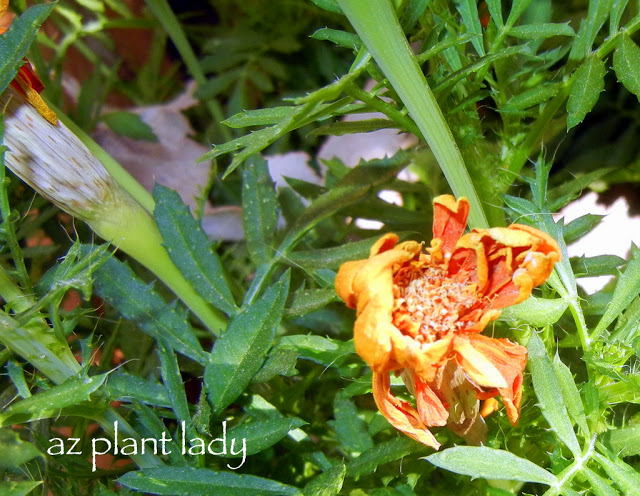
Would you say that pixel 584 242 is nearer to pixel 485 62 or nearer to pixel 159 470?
pixel 485 62

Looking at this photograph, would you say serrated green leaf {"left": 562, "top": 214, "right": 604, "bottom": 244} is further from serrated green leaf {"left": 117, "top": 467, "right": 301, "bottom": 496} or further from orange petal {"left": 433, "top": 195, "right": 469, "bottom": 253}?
serrated green leaf {"left": 117, "top": 467, "right": 301, "bottom": 496}

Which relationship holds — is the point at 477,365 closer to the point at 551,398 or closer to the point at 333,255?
the point at 551,398

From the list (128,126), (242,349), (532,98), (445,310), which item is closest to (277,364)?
(242,349)

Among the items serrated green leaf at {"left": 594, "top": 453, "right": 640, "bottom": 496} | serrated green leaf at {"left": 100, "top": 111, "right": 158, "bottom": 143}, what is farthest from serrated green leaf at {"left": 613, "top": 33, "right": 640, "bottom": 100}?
serrated green leaf at {"left": 100, "top": 111, "right": 158, "bottom": 143}

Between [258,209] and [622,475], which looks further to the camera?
[258,209]

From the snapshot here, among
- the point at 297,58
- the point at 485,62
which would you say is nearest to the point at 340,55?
the point at 297,58

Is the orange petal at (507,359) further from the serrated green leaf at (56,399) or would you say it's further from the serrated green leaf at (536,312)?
the serrated green leaf at (56,399)

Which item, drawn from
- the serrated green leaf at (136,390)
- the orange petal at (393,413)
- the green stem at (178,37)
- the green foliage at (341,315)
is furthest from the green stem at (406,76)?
the green stem at (178,37)
